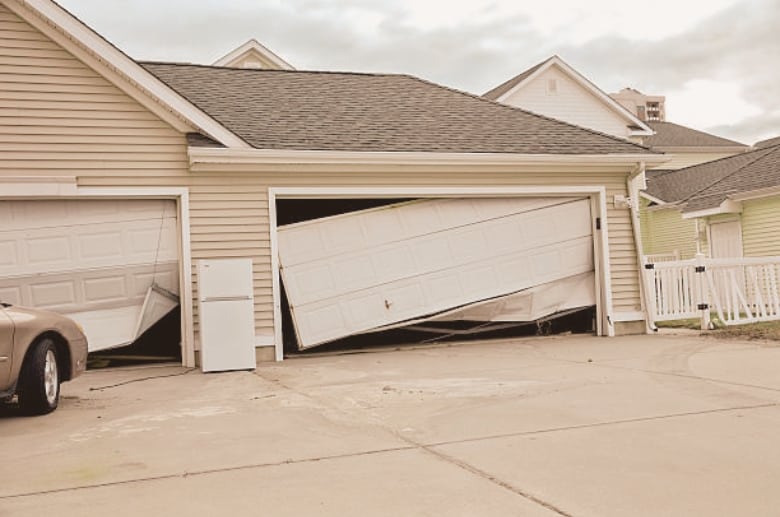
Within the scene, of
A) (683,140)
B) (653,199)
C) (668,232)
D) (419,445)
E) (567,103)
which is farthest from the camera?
(683,140)

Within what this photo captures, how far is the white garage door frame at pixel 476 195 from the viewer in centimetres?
1062

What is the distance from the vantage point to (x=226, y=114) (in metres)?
11.6

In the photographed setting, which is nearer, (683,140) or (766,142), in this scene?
(683,140)

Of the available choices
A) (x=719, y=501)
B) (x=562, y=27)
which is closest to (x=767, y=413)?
(x=719, y=501)

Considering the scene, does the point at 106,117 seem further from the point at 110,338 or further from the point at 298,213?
the point at 298,213

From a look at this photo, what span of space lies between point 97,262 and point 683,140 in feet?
112

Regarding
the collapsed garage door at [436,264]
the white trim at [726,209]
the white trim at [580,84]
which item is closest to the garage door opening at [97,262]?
the collapsed garage door at [436,264]

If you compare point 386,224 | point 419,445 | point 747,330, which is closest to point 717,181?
point 747,330

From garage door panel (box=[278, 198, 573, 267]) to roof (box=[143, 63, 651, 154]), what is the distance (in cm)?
87

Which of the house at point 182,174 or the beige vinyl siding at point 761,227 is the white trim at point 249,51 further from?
the beige vinyl siding at point 761,227

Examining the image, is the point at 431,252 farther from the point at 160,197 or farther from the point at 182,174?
the point at 160,197

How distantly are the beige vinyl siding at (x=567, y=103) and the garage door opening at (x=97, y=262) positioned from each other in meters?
A: 17.8

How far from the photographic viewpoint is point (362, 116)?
1249cm

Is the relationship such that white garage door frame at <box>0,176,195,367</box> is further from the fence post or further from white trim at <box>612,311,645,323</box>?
the fence post
